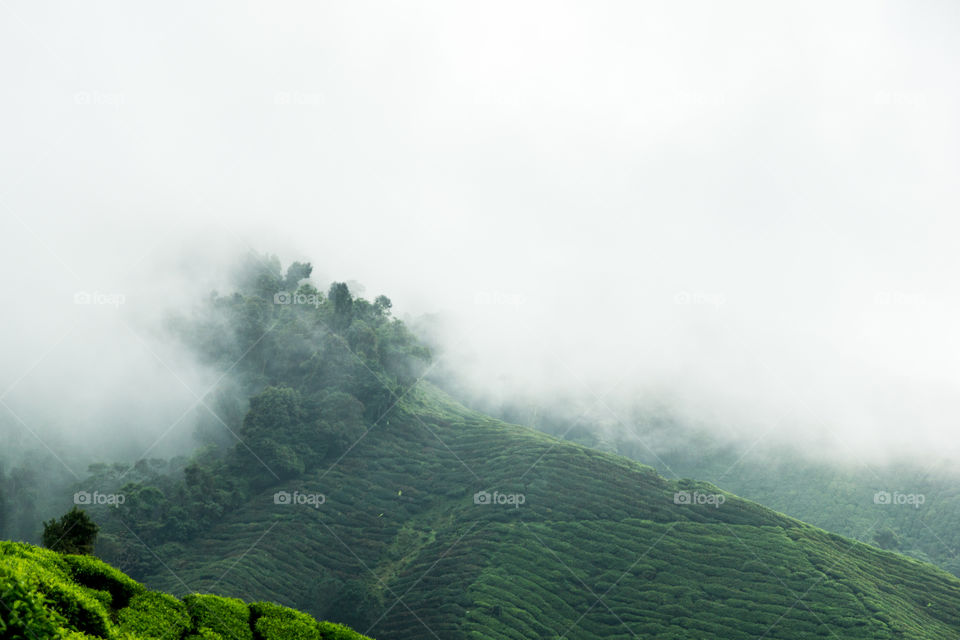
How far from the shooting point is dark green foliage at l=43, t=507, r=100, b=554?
26492 mm

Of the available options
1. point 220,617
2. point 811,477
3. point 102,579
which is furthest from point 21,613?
point 811,477

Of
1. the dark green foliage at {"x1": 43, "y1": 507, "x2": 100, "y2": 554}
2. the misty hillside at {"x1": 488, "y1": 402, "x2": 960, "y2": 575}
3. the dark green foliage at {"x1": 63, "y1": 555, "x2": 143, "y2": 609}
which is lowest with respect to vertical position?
the dark green foliage at {"x1": 63, "y1": 555, "x2": 143, "y2": 609}

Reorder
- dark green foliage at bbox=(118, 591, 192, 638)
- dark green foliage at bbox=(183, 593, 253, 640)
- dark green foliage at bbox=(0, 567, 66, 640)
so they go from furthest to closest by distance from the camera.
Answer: dark green foliage at bbox=(183, 593, 253, 640), dark green foliage at bbox=(118, 591, 192, 638), dark green foliage at bbox=(0, 567, 66, 640)

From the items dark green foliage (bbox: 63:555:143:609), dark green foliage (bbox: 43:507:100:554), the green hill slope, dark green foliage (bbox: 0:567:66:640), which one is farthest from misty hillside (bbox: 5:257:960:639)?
dark green foliage (bbox: 0:567:66:640)

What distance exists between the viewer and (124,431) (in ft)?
280

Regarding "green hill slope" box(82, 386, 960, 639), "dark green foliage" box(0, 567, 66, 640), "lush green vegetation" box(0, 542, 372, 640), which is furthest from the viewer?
"green hill slope" box(82, 386, 960, 639)

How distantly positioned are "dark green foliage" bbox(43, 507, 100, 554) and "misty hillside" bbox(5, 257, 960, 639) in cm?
→ 2887

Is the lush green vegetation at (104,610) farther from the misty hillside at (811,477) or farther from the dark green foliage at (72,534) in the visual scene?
the misty hillside at (811,477)

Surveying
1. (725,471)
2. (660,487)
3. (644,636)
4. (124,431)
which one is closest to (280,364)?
(124,431)

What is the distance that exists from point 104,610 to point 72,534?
14765 mm

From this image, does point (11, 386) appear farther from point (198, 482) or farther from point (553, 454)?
point (553, 454)

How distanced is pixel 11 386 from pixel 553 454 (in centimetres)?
7193

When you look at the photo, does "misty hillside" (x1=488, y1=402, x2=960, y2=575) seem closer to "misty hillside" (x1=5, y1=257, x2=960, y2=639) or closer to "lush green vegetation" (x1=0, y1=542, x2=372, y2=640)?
"misty hillside" (x1=5, y1=257, x2=960, y2=639)

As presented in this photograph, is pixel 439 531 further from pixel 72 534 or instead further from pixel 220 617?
pixel 220 617
